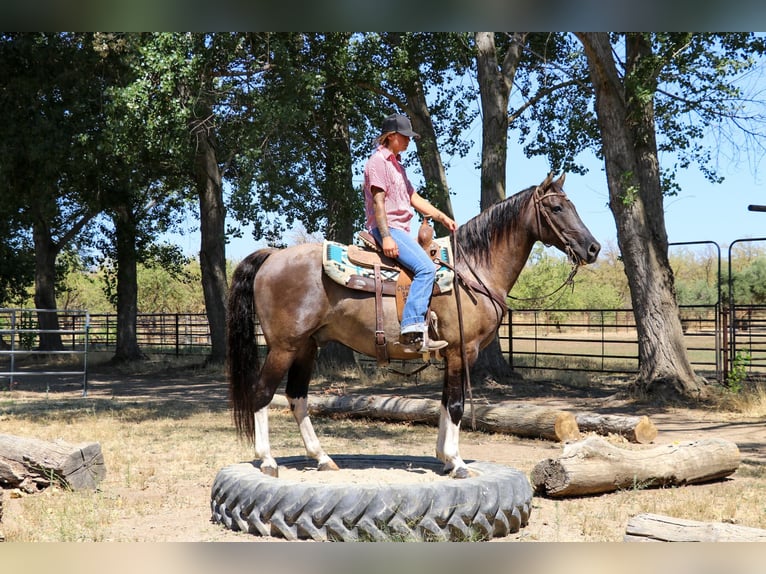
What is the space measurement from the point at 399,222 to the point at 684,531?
2590 mm

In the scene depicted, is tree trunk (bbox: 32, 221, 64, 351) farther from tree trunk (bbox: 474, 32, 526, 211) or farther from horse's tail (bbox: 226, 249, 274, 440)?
horse's tail (bbox: 226, 249, 274, 440)

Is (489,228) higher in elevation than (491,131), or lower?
lower

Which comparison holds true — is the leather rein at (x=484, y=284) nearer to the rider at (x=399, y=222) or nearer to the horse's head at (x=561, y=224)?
the horse's head at (x=561, y=224)

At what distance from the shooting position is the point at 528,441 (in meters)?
8.55

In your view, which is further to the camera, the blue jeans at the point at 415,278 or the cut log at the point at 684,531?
the blue jeans at the point at 415,278

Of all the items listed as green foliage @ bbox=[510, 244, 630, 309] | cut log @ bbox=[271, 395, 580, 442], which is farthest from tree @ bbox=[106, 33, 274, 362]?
green foliage @ bbox=[510, 244, 630, 309]

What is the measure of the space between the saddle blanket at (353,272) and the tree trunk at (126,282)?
17435mm

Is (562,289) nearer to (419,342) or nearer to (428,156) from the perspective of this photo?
(428,156)

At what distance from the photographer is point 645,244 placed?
483 inches

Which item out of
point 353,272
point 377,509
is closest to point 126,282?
point 353,272

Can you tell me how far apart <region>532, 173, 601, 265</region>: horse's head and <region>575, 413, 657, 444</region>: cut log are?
3678mm

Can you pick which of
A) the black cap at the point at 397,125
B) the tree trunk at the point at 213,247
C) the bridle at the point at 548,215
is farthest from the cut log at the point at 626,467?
the tree trunk at the point at 213,247

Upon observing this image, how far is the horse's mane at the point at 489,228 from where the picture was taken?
543cm

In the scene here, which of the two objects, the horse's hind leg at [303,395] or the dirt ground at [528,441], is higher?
the horse's hind leg at [303,395]
